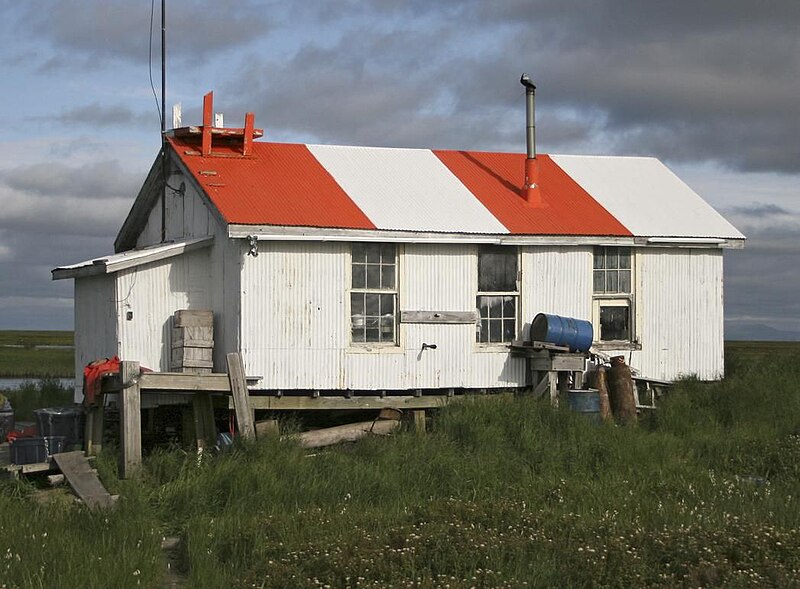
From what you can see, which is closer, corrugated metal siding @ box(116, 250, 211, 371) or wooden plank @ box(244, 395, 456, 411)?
wooden plank @ box(244, 395, 456, 411)

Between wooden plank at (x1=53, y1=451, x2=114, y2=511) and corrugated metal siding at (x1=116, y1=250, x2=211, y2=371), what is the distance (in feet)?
8.41

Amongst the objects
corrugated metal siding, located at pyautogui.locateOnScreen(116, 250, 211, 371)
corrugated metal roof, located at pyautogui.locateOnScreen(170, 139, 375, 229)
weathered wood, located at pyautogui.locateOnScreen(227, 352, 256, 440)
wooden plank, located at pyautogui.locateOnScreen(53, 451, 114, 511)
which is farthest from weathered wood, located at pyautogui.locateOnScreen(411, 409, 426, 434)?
wooden plank, located at pyautogui.locateOnScreen(53, 451, 114, 511)

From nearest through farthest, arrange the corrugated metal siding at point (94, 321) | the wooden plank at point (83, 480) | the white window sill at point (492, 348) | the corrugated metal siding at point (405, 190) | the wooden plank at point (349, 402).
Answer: the wooden plank at point (83, 480) → the wooden plank at point (349, 402) → the corrugated metal siding at point (94, 321) → the corrugated metal siding at point (405, 190) → the white window sill at point (492, 348)

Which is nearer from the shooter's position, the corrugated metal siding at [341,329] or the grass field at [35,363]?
the corrugated metal siding at [341,329]

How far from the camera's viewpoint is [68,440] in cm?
1659

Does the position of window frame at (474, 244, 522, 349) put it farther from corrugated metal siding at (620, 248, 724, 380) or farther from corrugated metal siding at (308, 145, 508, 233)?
corrugated metal siding at (620, 248, 724, 380)

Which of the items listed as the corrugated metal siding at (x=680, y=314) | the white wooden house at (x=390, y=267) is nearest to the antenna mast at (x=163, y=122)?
the white wooden house at (x=390, y=267)

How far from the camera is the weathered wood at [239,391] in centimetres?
1614

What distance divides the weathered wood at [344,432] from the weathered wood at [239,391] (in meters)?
0.81

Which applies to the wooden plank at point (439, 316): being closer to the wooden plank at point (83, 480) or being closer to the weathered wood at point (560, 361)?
the weathered wood at point (560, 361)

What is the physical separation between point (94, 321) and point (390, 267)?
5158 millimetres

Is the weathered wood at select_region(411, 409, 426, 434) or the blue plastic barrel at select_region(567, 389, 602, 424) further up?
the blue plastic barrel at select_region(567, 389, 602, 424)

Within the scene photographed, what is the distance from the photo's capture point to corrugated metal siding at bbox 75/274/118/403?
1817 centimetres

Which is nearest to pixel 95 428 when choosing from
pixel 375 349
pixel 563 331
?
pixel 375 349
